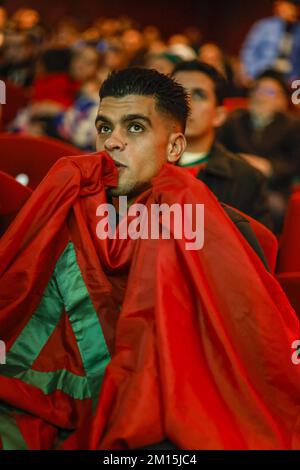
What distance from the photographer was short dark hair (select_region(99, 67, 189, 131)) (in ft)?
4.83

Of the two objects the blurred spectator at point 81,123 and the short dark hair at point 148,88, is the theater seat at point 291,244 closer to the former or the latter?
the short dark hair at point 148,88

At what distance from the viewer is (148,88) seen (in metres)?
1.48

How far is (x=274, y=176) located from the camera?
10.4 ft

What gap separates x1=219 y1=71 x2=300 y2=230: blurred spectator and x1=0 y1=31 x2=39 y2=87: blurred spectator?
5.48 ft

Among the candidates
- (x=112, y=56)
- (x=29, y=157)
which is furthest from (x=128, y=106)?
(x=112, y=56)

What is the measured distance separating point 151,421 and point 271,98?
2603 mm

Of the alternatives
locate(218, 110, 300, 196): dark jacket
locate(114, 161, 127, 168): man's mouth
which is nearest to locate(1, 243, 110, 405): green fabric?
locate(114, 161, 127, 168): man's mouth

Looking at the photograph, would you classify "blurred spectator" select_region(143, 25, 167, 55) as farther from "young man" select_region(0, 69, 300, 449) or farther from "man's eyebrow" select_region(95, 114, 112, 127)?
"young man" select_region(0, 69, 300, 449)

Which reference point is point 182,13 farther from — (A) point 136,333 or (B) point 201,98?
(A) point 136,333

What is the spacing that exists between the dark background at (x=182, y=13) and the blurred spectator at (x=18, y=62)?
4.96 m

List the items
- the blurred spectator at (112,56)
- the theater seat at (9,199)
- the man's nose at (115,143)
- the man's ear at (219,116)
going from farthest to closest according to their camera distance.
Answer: the blurred spectator at (112,56) < the man's ear at (219,116) < the theater seat at (9,199) < the man's nose at (115,143)

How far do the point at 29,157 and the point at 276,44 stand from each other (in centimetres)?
489

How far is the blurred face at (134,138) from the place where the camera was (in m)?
1.39
